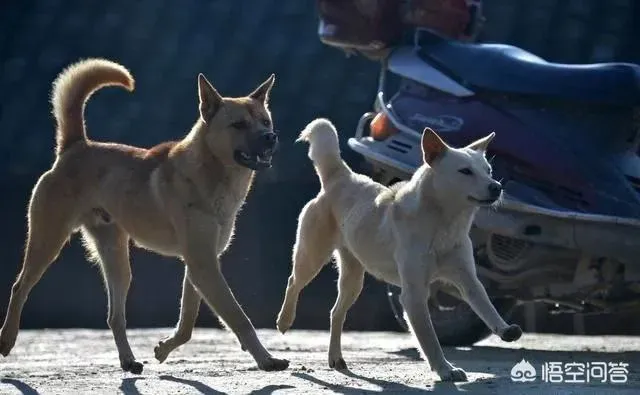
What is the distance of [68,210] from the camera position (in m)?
9.23

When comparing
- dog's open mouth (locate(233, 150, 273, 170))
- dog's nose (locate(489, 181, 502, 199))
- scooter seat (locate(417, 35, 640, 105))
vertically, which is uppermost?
scooter seat (locate(417, 35, 640, 105))

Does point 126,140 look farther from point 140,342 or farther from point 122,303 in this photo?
point 122,303

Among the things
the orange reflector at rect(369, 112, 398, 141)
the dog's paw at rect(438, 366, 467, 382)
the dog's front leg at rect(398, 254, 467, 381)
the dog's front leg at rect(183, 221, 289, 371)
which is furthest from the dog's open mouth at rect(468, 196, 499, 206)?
the orange reflector at rect(369, 112, 398, 141)

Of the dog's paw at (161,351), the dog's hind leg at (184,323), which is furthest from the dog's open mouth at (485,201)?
the dog's paw at (161,351)

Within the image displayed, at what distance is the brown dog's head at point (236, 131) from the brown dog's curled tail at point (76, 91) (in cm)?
84

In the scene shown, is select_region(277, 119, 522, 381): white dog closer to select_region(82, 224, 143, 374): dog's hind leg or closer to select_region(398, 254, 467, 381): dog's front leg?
select_region(398, 254, 467, 381): dog's front leg

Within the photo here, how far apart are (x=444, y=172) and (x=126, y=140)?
24.7 ft

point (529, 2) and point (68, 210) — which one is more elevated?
point (529, 2)

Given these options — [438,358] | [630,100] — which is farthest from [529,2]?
[438,358]

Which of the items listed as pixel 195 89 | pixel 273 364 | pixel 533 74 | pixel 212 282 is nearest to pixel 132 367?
pixel 212 282

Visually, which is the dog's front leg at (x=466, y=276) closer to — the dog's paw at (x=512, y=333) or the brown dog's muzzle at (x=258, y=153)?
the dog's paw at (x=512, y=333)
